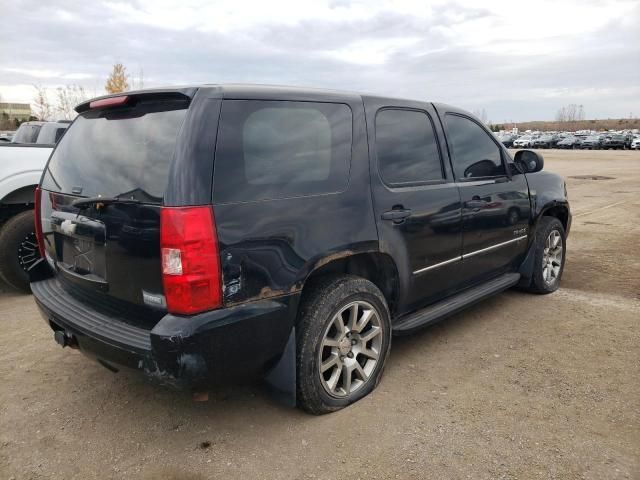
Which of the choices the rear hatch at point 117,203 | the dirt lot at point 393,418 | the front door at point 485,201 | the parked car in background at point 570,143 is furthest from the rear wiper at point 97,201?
the parked car in background at point 570,143

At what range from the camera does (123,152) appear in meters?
2.66

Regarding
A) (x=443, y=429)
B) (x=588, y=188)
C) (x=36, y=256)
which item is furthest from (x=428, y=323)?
(x=588, y=188)

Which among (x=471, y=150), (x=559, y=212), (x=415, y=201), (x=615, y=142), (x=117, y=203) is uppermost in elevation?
(x=615, y=142)

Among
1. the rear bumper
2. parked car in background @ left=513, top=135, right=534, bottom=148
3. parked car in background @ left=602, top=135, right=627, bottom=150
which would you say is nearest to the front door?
the rear bumper

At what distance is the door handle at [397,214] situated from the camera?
10.3ft

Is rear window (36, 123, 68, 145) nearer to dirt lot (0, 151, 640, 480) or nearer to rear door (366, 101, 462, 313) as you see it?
dirt lot (0, 151, 640, 480)

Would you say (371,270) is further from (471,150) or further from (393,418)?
(471,150)

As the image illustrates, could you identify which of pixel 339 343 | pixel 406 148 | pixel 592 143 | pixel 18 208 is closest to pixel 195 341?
pixel 339 343

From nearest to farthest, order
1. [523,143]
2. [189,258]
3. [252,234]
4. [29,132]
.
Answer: [189,258] → [252,234] → [29,132] → [523,143]

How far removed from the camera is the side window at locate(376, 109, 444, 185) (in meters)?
3.28

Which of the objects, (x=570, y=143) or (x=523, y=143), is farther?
(x=523, y=143)

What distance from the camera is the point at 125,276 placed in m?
2.54

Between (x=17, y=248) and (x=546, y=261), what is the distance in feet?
17.3

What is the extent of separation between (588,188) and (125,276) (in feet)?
52.0
